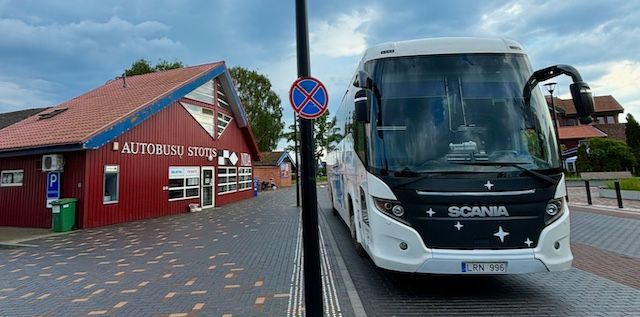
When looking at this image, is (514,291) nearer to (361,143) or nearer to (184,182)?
(361,143)

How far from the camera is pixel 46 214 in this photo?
1212cm

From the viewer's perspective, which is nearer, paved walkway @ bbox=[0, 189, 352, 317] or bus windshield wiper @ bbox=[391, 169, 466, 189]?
bus windshield wiper @ bbox=[391, 169, 466, 189]

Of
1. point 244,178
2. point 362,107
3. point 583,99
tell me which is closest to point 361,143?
point 362,107

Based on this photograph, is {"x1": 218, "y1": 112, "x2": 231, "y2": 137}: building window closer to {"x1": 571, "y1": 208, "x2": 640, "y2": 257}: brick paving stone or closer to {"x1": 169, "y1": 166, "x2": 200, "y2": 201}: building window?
{"x1": 169, "y1": 166, "x2": 200, "y2": 201}: building window

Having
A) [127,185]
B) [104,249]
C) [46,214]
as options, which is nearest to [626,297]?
[104,249]

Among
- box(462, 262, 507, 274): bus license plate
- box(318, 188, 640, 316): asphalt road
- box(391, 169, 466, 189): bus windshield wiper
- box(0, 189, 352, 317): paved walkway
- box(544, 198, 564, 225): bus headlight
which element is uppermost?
box(391, 169, 466, 189): bus windshield wiper

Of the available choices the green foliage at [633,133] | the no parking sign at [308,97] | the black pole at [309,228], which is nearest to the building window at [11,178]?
the no parking sign at [308,97]

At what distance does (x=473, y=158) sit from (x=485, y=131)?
429 mm

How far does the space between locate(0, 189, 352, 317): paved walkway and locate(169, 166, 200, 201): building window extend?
17.9 ft

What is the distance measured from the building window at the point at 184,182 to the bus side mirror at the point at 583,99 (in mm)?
15101

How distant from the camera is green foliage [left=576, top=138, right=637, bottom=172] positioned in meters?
30.4

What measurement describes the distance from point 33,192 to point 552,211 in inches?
611

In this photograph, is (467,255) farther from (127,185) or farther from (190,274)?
(127,185)

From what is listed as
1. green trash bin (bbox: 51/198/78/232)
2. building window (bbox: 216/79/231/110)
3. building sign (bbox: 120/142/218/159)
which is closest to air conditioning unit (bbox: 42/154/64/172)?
green trash bin (bbox: 51/198/78/232)
